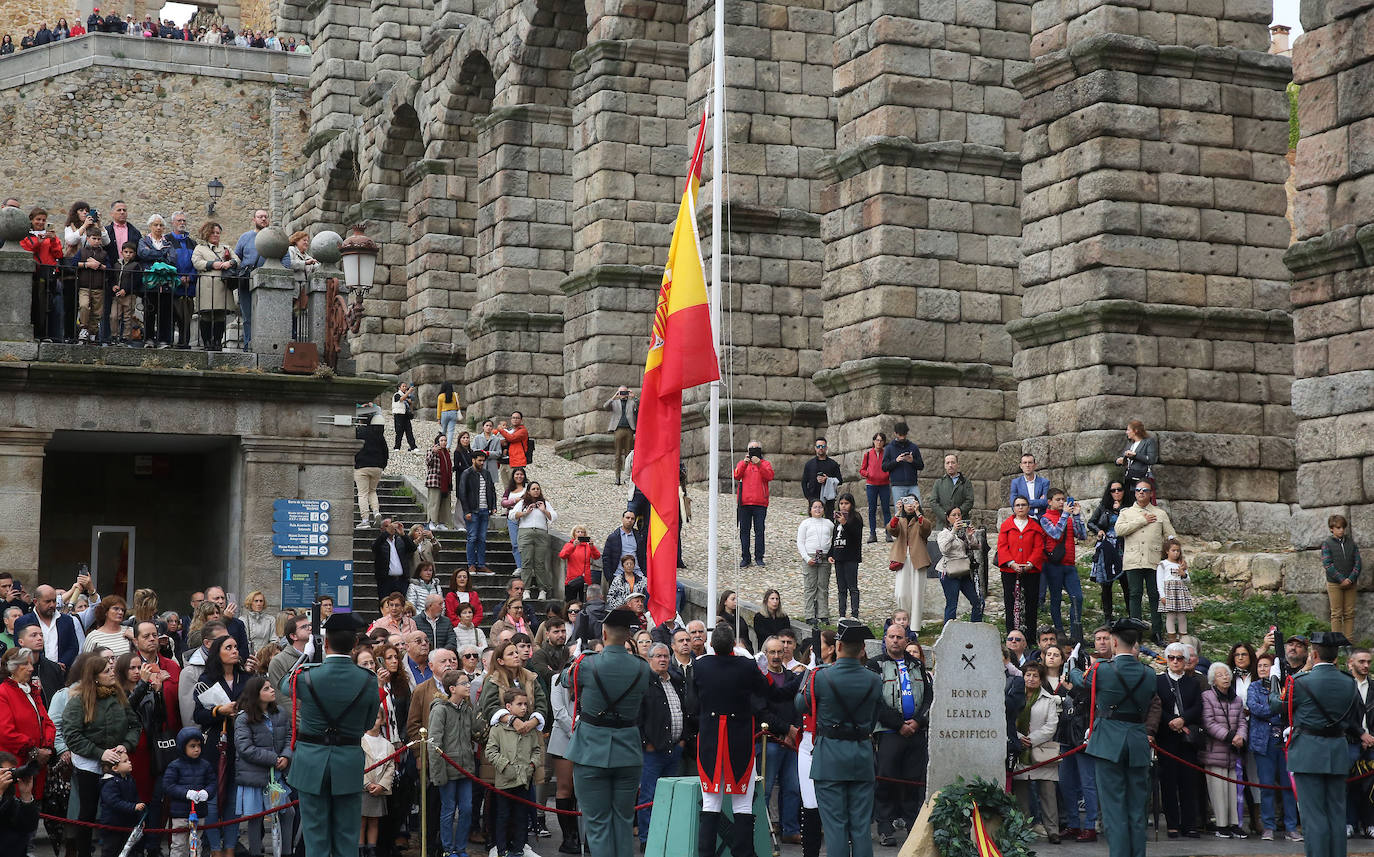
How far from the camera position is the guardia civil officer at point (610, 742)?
1098 centimetres

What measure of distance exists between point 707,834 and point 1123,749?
8.35 ft

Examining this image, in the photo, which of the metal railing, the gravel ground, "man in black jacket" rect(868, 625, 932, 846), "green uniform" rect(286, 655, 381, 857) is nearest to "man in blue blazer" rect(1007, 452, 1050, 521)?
the gravel ground

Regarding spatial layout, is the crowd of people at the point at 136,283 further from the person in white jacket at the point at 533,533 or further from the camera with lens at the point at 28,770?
the camera with lens at the point at 28,770

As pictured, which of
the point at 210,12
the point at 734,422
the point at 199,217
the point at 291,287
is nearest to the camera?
the point at 291,287

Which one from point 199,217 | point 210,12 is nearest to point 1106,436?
point 199,217

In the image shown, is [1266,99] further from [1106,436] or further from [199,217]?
[199,217]

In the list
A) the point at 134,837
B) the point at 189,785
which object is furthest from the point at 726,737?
the point at 134,837

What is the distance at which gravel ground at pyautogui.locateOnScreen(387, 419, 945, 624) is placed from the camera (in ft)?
61.9

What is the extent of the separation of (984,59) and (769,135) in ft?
12.6

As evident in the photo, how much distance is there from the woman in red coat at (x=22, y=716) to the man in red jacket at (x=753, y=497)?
996 centimetres

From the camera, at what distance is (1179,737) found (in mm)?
13461

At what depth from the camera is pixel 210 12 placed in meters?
59.6

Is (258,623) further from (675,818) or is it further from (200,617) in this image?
(675,818)

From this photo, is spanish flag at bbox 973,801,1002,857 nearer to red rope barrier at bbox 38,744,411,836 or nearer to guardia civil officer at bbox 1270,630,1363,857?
guardia civil officer at bbox 1270,630,1363,857
